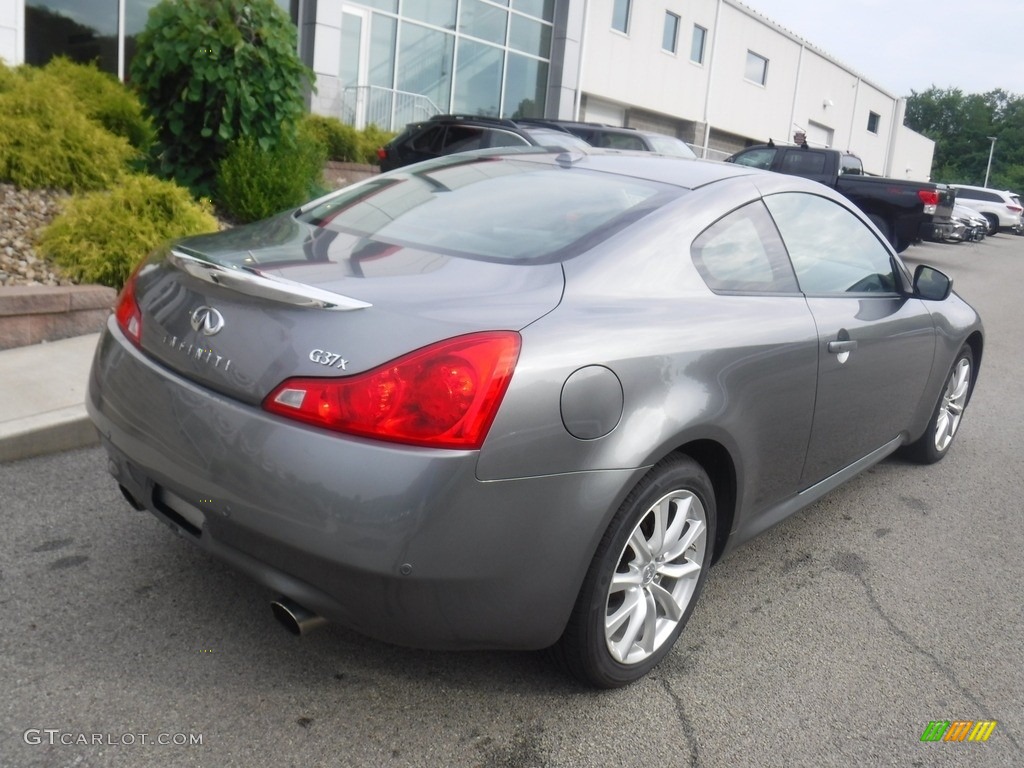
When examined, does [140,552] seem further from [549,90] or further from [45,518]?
[549,90]

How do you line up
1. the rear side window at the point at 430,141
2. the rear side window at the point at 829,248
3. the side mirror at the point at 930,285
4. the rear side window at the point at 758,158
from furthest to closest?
the rear side window at the point at 758,158
the rear side window at the point at 430,141
the side mirror at the point at 930,285
the rear side window at the point at 829,248

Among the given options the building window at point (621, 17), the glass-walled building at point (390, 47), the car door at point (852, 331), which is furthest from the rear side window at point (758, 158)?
the car door at point (852, 331)

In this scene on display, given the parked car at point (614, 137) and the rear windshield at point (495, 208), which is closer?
the rear windshield at point (495, 208)

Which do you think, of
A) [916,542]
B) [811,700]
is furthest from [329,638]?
[916,542]

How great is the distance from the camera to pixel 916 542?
4.20 meters

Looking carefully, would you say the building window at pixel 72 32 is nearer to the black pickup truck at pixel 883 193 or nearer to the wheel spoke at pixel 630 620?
the black pickup truck at pixel 883 193

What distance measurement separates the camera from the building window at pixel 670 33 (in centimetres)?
2947

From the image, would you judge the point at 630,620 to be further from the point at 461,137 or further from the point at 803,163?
the point at 803,163

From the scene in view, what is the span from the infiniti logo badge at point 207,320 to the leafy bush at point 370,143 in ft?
39.2

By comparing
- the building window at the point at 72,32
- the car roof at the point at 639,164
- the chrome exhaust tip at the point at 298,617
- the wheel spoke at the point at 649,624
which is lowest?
the wheel spoke at the point at 649,624

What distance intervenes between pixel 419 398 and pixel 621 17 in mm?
27197

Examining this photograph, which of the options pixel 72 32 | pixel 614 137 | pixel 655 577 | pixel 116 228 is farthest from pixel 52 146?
pixel 614 137

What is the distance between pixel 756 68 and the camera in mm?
35250

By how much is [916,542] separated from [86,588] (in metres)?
3.30
